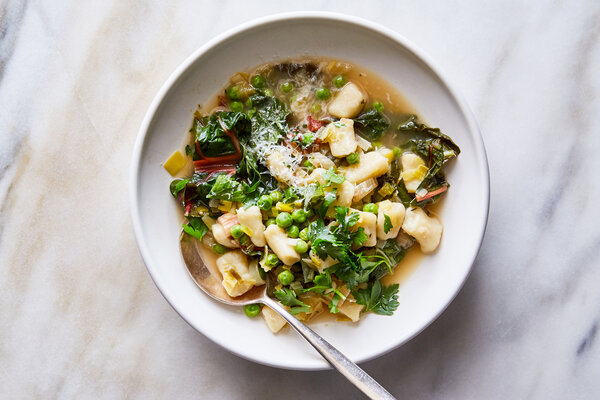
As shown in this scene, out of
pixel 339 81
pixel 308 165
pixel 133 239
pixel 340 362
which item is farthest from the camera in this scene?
pixel 133 239

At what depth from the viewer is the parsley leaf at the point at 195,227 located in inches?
145

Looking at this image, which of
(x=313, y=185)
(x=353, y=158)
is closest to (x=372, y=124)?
(x=353, y=158)

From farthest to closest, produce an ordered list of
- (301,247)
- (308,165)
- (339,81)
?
(339,81), (308,165), (301,247)

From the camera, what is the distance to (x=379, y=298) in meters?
3.70

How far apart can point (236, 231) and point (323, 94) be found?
122 cm

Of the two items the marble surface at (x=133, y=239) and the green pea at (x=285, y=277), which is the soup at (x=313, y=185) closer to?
the green pea at (x=285, y=277)

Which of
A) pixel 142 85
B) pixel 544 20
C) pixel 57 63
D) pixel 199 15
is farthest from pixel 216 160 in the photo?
pixel 544 20

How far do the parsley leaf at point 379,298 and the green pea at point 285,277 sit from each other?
0.48m

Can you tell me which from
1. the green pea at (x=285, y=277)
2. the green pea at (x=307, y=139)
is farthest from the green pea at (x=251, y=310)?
the green pea at (x=307, y=139)

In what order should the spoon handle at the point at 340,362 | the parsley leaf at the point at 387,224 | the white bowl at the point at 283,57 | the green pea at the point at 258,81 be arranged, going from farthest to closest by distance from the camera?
the green pea at the point at 258,81, the parsley leaf at the point at 387,224, the white bowl at the point at 283,57, the spoon handle at the point at 340,362

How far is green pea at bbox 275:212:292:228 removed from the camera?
349cm

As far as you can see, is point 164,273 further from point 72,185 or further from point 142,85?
point 142,85

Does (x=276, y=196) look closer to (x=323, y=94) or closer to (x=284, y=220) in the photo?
(x=284, y=220)

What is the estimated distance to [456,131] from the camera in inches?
141
